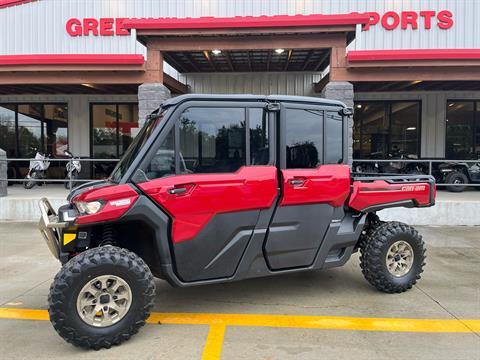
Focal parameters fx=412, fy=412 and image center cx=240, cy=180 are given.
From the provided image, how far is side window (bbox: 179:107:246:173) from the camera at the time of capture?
3857mm

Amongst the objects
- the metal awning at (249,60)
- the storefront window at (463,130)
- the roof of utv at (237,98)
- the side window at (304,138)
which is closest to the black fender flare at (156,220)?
the roof of utv at (237,98)

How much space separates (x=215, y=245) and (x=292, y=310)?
117 cm

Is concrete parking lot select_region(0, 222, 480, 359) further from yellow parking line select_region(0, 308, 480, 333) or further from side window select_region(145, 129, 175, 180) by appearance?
side window select_region(145, 129, 175, 180)

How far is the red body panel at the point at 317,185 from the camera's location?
164 inches

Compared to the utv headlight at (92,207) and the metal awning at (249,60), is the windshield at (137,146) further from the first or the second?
the metal awning at (249,60)

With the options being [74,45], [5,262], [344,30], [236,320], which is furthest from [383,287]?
[74,45]

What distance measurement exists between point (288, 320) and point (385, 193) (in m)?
1.87

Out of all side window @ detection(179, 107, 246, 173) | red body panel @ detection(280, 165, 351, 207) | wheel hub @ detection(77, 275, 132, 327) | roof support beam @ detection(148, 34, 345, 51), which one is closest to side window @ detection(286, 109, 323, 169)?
red body panel @ detection(280, 165, 351, 207)

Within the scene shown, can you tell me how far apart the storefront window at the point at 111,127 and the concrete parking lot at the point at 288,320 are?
31.1 ft

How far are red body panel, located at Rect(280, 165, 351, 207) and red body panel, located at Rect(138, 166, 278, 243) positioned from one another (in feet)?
0.54

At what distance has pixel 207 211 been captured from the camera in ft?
12.7

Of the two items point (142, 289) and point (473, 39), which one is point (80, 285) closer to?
point (142, 289)

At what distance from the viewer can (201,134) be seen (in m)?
3.92

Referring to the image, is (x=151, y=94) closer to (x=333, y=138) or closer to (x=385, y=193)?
(x=333, y=138)
